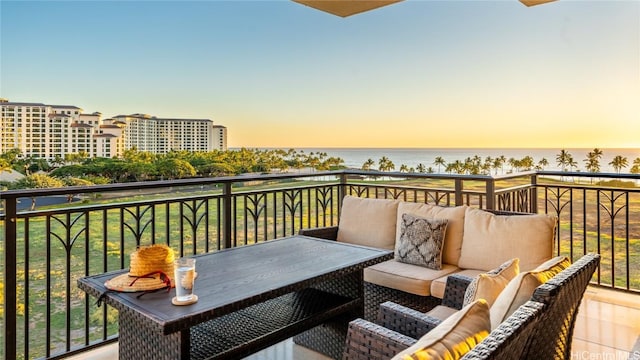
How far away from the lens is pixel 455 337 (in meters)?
0.96

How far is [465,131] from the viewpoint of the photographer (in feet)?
42.4

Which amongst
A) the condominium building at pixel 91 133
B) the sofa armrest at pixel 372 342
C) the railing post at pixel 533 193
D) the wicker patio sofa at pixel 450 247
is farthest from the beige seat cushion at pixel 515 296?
the condominium building at pixel 91 133

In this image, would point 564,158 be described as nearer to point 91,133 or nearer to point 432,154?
point 91,133

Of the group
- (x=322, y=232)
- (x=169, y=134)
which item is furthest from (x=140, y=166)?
(x=322, y=232)

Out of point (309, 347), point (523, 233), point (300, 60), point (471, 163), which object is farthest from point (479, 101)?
point (309, 347)

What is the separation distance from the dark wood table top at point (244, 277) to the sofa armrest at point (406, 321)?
0.39m

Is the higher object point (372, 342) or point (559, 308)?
point (559, 308)

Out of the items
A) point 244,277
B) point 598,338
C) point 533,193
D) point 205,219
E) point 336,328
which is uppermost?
point 533,193

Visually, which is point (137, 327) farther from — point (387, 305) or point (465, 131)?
point (465, 131)

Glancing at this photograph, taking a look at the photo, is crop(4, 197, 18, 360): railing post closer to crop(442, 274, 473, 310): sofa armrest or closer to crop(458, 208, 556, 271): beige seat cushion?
crop(442, 274, 473, 310): sofa armrest

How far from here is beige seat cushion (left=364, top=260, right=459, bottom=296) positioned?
259 centimetres

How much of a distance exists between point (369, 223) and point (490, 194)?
1109 millimetres

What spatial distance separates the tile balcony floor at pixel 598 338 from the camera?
2.44 metres

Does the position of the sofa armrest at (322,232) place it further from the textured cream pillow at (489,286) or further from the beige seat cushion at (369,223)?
the textured cream pillow at (489,286)
